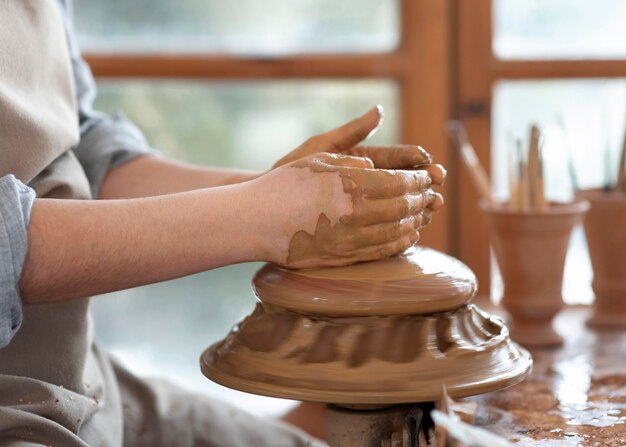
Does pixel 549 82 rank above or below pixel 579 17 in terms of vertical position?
below

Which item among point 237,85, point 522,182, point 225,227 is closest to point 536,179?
point 522,182

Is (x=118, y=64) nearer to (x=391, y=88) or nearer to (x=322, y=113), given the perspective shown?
(x=322, y=113)

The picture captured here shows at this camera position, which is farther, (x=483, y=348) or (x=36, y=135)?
(x=36, y=135)

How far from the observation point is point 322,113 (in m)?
2.19

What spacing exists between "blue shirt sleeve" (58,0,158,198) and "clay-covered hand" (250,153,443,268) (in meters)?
0.46

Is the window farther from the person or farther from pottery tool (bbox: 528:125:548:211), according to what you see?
the person

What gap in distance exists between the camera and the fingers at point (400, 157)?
108 centimetres

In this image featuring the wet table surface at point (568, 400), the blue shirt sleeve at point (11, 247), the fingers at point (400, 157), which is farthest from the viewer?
the fingers at point (400, 157)

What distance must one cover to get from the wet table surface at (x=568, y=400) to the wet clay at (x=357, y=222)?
0.25 meters

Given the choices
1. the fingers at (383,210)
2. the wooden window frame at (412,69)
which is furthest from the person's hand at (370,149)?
the wooden window frame at (412,69)

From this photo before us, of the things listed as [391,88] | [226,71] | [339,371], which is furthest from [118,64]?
[339,371]

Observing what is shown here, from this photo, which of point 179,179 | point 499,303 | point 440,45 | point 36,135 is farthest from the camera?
point 440,45

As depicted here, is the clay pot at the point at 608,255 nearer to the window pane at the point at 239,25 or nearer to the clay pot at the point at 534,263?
the clay pot at the point at 534,263

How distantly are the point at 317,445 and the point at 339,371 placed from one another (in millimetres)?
525
